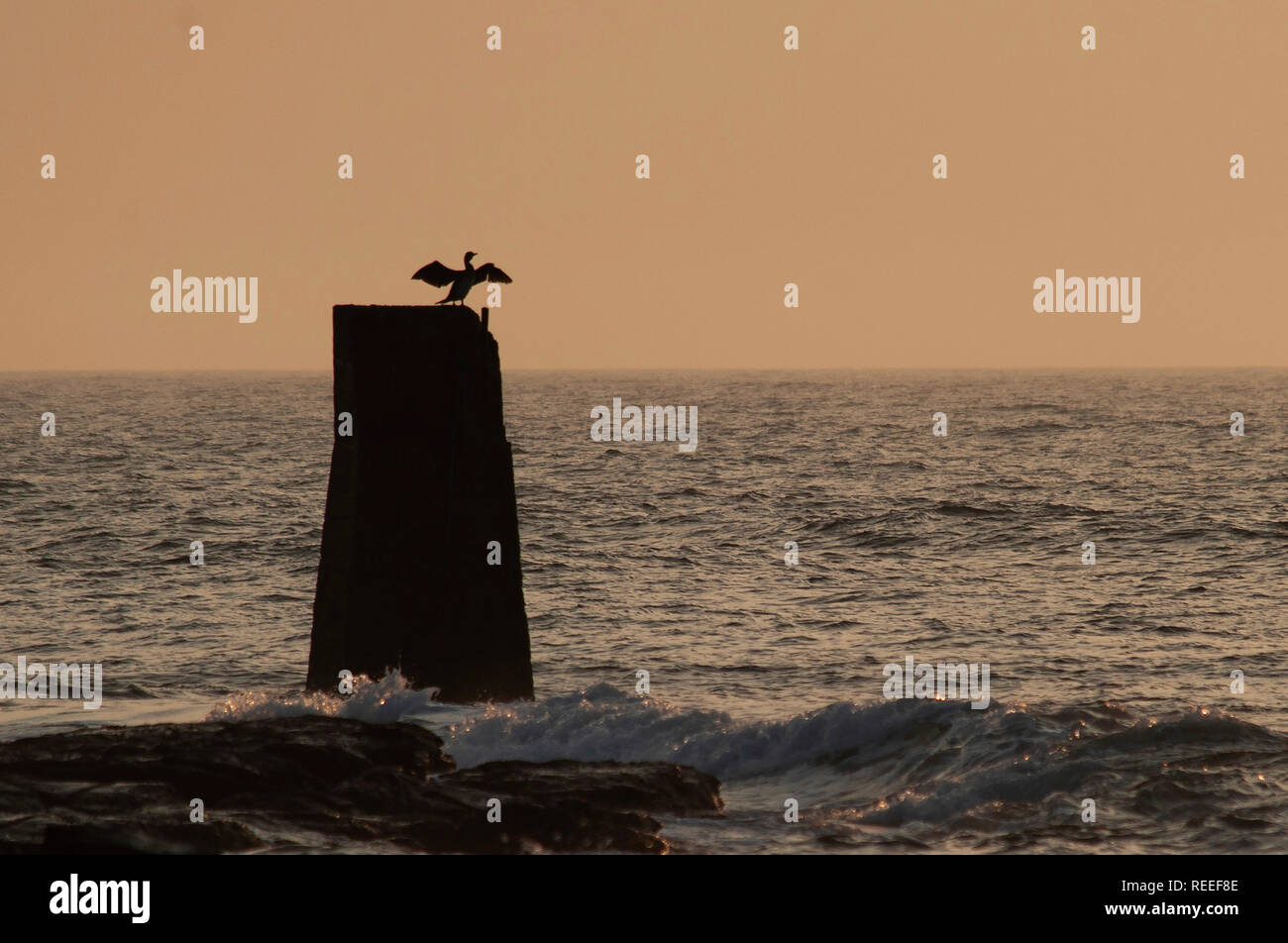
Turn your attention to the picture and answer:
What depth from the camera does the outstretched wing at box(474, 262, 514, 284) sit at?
15133 mm

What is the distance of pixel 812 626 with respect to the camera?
78.3 ft

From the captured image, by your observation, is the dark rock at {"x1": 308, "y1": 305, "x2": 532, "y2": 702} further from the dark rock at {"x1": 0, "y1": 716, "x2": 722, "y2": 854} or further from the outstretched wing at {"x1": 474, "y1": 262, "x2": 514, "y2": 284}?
the dark rock at {"x1": 0, "y1": 716, "x2": 722, "y2": 854}

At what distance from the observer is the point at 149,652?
69.7ft

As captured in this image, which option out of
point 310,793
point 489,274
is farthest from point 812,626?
point 310,793

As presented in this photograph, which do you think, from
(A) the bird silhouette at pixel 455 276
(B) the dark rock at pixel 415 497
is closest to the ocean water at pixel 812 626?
(B) the dark rock at pixel 415 497

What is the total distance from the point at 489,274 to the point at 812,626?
406 inches

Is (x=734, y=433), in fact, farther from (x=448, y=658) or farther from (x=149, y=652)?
(x=448, y=658)

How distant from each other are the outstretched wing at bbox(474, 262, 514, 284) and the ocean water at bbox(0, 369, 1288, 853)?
384cm

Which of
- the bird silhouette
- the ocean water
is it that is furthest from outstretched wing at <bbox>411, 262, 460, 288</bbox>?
the ocean water

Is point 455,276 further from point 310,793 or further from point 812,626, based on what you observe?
point 812,626

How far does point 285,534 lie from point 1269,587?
19975mm

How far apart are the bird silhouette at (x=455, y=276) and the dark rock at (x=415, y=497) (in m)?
0.28
